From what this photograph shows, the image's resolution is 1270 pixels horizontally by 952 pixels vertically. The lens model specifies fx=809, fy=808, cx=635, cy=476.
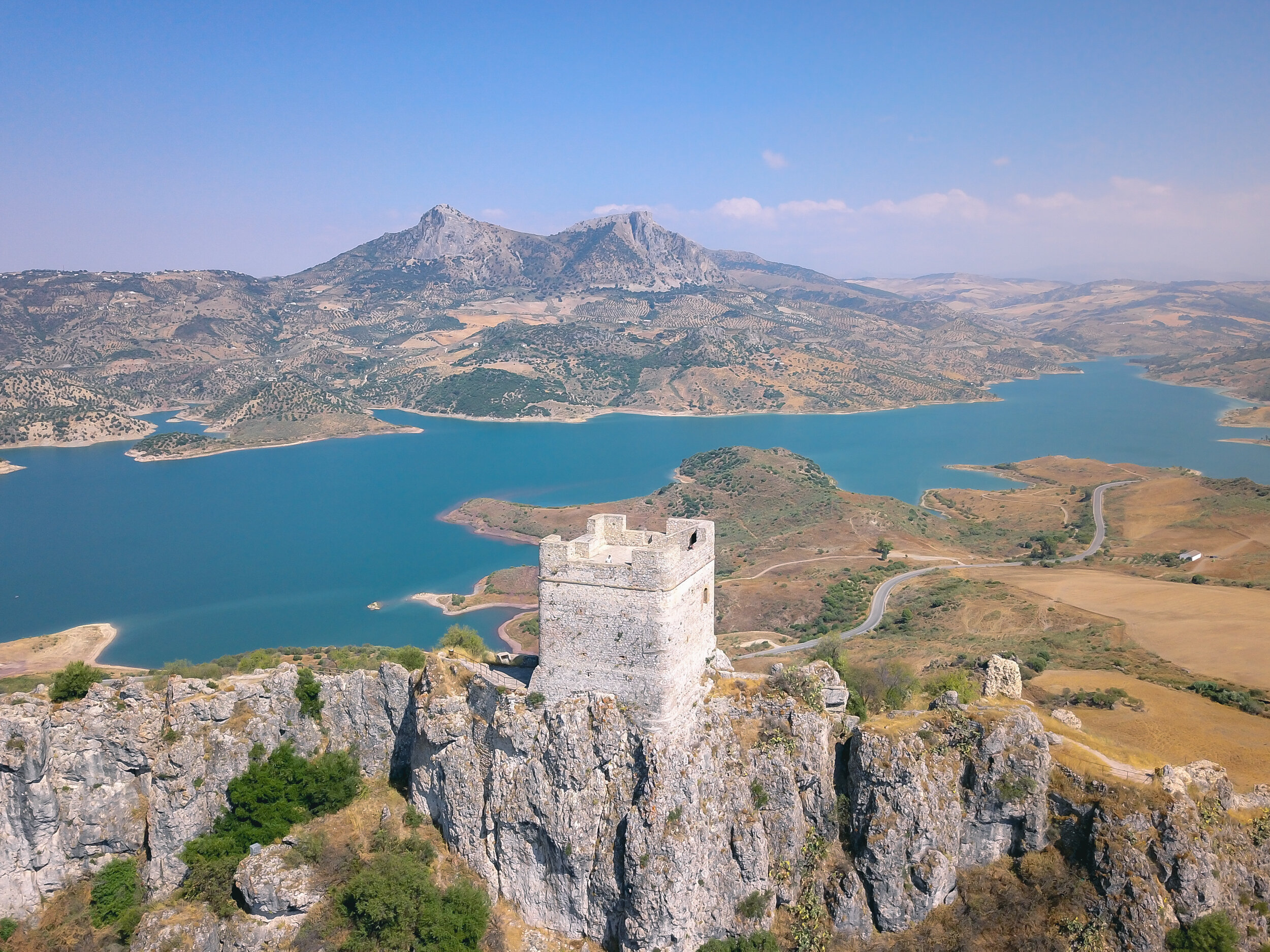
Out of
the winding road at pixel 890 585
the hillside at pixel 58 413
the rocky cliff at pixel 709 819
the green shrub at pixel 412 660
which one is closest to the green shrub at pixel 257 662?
the green shrub at pixel 412 660

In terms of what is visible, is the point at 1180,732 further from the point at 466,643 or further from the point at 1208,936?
the point at 466,643

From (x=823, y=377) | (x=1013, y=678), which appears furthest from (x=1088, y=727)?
(x=823, y=377)

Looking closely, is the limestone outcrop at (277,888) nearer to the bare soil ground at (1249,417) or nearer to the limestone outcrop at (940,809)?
the limestone outcrop at (940,809)

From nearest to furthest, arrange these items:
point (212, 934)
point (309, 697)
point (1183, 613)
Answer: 1. point (212, 934)
2. point (309, 697)
3. point (1183, 613)

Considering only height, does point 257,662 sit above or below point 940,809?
below

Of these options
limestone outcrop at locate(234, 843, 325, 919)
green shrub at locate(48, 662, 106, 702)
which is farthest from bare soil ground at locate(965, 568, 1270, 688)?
green shrub at locate(48, 662, 106, 702)

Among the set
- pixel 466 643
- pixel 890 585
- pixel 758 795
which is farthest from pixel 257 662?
pixel 890 585
